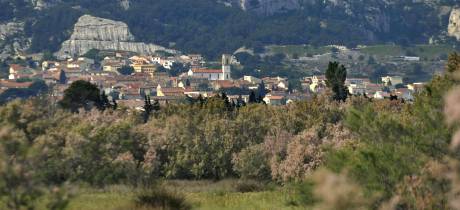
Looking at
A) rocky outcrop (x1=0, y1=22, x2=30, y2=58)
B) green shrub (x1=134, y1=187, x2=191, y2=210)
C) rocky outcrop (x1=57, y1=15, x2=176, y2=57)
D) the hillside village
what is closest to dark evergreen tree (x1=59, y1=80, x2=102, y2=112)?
A: green shrub (x1=134, y1=187, x2=191, y2=210)

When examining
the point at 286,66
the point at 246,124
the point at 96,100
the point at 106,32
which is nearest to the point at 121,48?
the point at 106,32

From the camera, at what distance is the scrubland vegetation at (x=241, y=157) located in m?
12.0

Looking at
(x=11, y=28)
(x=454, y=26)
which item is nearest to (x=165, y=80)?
(x=11, y=28)

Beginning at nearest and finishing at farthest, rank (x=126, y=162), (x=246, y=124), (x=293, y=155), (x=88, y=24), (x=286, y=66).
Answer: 1. (x=126, y=162)
2. (x=293, y=155)
3. (x=246, y=124)
4. (x=286, y=66)
5. (x=88, y=24)

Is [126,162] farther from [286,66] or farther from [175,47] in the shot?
[175,47]

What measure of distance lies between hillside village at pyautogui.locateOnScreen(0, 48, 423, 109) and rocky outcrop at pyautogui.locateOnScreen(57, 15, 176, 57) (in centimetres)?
609

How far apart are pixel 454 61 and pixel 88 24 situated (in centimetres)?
14791

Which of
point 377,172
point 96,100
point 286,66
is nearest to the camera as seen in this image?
point 377,172

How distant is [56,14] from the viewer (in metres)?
177

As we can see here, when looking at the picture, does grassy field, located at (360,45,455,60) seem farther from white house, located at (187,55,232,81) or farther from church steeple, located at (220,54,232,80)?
white house, located at (187,55,232,81)

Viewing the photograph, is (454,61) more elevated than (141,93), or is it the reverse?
(454,61)

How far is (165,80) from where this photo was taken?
140375 mm

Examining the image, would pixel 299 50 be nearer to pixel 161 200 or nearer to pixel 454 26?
pixel 454 26

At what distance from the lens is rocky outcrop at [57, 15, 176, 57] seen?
566ft
